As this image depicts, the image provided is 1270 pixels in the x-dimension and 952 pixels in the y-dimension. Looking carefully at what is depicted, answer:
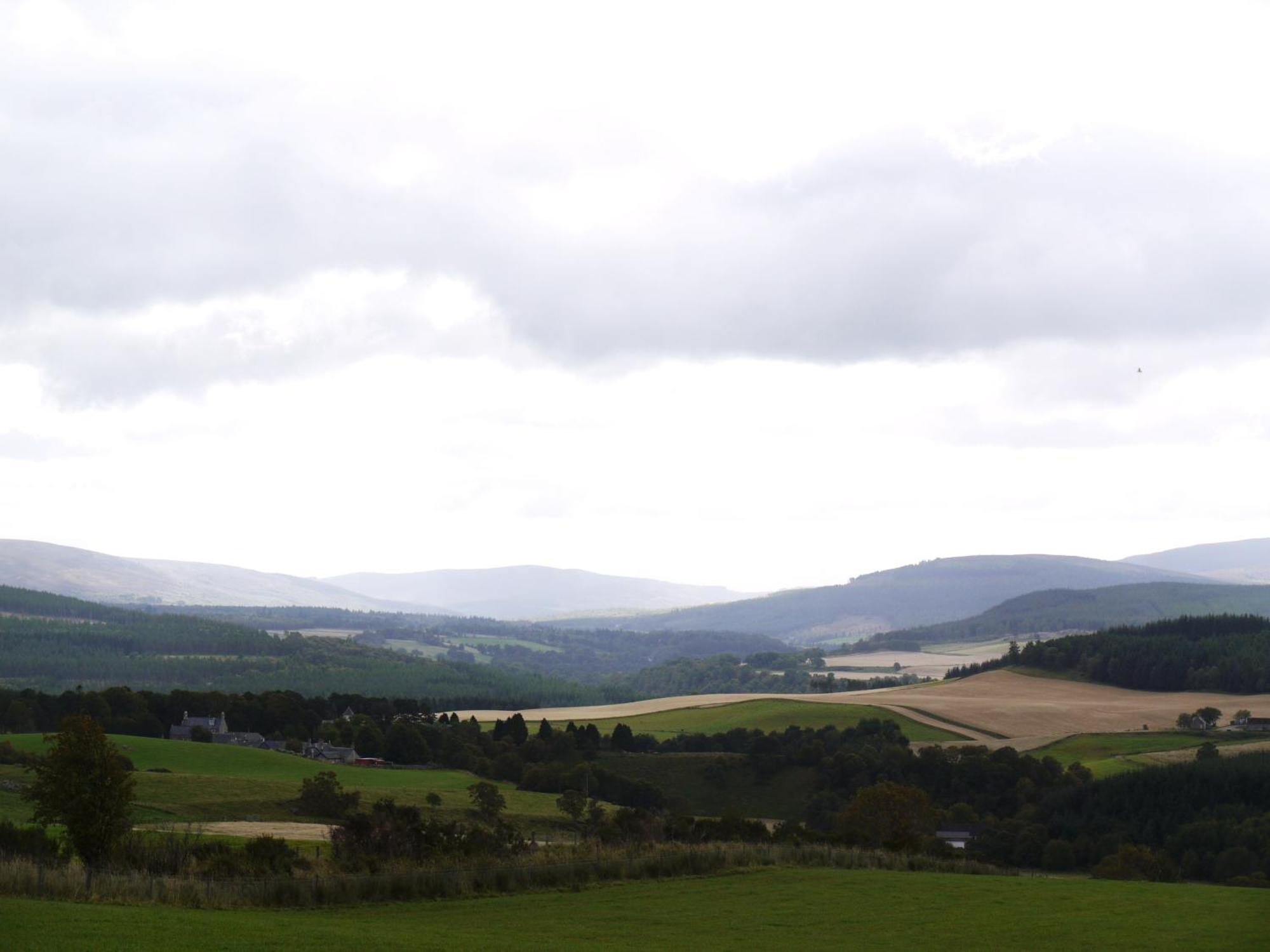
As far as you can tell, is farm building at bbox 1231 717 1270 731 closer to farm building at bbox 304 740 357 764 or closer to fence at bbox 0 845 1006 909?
farm building at bbox 304 740 357 764

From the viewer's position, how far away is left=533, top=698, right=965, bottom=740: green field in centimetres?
13838

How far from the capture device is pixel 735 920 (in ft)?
113

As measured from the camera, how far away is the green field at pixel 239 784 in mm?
67875

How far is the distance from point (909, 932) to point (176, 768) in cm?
7226

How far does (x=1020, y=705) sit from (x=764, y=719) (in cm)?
3170

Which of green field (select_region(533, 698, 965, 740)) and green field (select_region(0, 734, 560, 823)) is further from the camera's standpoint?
green field (select_region(533, 698, 965, 740))

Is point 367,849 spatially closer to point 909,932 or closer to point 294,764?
point 909,932

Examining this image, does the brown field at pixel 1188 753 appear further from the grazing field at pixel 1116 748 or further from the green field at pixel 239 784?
the green field at pixel 239 784

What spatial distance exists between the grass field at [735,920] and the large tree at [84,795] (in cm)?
1055

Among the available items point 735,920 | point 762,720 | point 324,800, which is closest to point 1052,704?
point 762,720

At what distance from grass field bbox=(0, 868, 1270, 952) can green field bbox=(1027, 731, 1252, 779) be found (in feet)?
240

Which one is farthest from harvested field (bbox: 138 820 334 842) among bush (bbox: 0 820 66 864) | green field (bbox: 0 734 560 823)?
bush (bbox: 0 820 66 864)

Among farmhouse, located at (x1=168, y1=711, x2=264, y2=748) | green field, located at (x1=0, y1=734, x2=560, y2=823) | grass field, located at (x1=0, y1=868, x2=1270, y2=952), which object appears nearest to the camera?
grass field, located at (x1=0, y1=868, x2=1270, y2=952)

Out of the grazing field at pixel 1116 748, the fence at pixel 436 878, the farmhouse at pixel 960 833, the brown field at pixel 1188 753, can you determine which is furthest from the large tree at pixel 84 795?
the brown field at pixel 1188 753
